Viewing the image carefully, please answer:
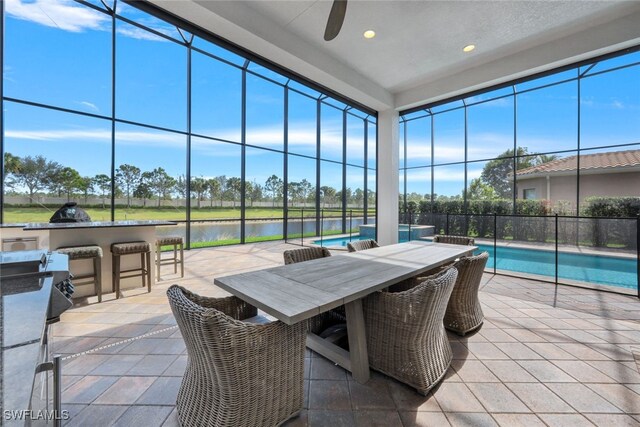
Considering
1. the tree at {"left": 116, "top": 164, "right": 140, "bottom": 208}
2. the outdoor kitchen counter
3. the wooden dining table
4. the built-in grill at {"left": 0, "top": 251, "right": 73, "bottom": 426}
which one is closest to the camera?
the built-in grill at {"left": 0, "top": 251, "right": 73, "bottom": 426}

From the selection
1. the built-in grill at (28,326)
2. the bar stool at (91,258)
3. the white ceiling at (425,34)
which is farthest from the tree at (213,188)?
the built-in grill at (28,326)

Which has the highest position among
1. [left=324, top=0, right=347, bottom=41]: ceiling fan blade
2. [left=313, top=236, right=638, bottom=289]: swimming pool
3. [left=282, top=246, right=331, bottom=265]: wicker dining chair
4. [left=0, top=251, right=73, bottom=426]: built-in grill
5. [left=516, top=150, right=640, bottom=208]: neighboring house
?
[left=324, top=0, right=347, bottom=41]: ceiling fan blade

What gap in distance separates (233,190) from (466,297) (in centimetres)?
628

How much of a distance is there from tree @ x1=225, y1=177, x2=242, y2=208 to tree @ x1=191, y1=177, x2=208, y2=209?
0.58 meters

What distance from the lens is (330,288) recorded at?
159 centimetres

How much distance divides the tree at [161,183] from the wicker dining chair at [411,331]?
20.2 feet

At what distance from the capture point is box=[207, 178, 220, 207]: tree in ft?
22.9

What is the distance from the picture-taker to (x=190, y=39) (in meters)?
5.35

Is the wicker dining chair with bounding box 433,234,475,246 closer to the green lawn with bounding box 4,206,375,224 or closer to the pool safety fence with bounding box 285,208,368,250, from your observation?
the pool safety fence with bounding box 285,208,368,250

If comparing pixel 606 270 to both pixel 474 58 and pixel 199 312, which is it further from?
pixel 199 312

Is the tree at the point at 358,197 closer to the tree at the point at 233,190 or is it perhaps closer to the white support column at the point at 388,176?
the white support column at the point at 388,176

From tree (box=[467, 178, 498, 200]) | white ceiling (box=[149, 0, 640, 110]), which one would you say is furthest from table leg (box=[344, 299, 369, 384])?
tree (box=[467, 178, 498, 200])

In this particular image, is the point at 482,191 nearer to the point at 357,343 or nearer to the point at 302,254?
the point at 302,254

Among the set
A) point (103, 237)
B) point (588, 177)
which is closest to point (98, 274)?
point (103, 237)
